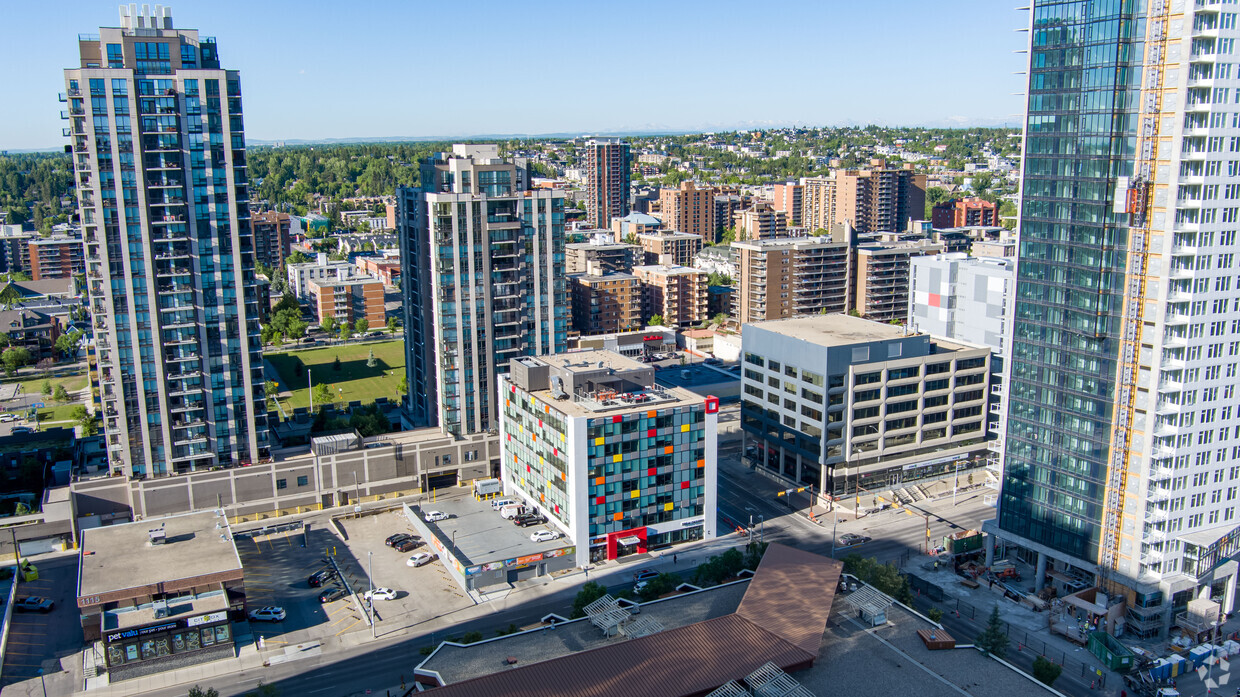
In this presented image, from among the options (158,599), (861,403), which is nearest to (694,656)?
(158,599)

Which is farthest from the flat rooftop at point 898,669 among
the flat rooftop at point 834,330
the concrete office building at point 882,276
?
the concrete office building at point 882,276

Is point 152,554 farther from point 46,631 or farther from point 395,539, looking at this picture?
point 395,539

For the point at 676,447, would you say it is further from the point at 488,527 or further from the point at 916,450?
the point at 916,450

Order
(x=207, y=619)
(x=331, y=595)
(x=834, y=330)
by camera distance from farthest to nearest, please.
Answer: (x=834, y=330) < (x=331, y=595) < (x=207, y=619)

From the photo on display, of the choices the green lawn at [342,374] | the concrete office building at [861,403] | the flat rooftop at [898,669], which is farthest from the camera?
the green lawn at [342,374]

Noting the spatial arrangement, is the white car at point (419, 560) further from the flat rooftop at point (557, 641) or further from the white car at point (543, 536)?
the flat rooftop at point (557, 641)
